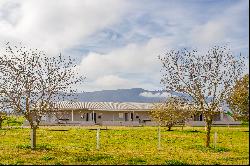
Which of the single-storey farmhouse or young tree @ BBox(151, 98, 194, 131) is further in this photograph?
the single-storey farmhouse

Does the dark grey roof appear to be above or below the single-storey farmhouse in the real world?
above

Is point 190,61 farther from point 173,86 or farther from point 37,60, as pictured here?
point 37,60

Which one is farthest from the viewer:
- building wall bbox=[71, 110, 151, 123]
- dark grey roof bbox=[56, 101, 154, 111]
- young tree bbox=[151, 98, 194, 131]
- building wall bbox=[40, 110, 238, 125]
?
building wall bbox=[71, 110, 151, 123]

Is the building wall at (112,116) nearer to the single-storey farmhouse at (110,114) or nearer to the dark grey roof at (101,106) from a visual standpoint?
the single-storey farmhouse at (110,114)

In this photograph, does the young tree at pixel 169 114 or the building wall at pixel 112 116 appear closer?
the young tree at pixel 169 114

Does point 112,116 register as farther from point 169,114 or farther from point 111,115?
point 169,114

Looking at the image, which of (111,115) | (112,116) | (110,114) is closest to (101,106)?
(110,114)

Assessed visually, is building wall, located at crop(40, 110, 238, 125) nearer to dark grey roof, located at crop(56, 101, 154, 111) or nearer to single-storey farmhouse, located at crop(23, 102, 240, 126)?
single-storey farmhouse, located at crop(23, 102, 240, 126)

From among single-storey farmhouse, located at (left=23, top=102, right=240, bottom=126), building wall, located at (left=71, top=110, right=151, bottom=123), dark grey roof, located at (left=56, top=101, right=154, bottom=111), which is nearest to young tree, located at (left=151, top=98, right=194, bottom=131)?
single-storey farmhouse, located at (left=23, top=102, right=240, bottom=126)

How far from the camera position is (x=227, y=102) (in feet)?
87.1

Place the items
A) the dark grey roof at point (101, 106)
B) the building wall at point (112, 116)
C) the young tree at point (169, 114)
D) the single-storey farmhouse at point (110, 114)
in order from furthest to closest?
the building wall at point (112, 116) → the dark grey roof at point (101, 106) → the single-storey farmhouse at point (110, 114) → the young tree at point (169, 114)

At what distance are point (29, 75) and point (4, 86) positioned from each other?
1.61 metres

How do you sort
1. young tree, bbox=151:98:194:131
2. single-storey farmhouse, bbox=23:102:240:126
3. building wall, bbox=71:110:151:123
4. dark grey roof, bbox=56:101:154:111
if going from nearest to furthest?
young tree, bbox=151:98:194:131
single-storey farmhouse, bbox=23:102:240:126
dark grey roof, bbox=56:101:154:111
building wall, bbox=71:110:151:123

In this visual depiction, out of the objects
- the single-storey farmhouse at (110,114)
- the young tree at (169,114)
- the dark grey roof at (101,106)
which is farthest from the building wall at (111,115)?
the young tree at (169,114)
